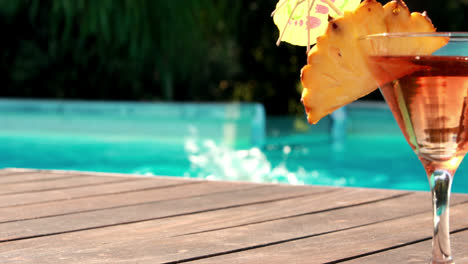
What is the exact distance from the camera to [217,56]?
27.9ft

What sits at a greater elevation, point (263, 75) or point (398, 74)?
point (263, 75)

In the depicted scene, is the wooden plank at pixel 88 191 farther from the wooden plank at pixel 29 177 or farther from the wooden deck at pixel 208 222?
the wooden plank at pixel 29 177

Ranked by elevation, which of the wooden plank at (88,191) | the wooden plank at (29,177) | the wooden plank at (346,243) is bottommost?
the wooden plank at (346,243)

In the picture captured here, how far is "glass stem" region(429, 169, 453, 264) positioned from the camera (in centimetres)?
85

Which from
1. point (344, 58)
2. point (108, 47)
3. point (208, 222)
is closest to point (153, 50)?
point (108, 47)

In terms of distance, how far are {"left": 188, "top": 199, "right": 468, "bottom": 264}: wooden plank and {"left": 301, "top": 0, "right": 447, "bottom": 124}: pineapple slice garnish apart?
24cm

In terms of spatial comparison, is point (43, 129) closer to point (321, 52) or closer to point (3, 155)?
point (3, 155)

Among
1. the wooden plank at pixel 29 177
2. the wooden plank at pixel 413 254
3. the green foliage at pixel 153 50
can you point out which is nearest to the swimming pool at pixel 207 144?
the green foliage at pixel 153 50

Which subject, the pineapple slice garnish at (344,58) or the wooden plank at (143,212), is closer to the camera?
the pineapple slice garnish at (344,58)

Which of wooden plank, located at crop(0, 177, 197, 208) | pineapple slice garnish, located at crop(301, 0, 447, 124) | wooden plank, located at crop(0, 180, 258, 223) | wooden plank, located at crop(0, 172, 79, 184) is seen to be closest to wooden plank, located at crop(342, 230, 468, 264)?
pineapple slice garnish, located at crop(301, 0, 447, 124)

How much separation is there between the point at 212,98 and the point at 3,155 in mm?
3747

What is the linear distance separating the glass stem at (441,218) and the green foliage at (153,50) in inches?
260

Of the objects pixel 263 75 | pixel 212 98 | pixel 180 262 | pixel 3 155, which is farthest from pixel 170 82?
pixel 180 262

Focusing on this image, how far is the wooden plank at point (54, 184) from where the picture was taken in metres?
1.67
